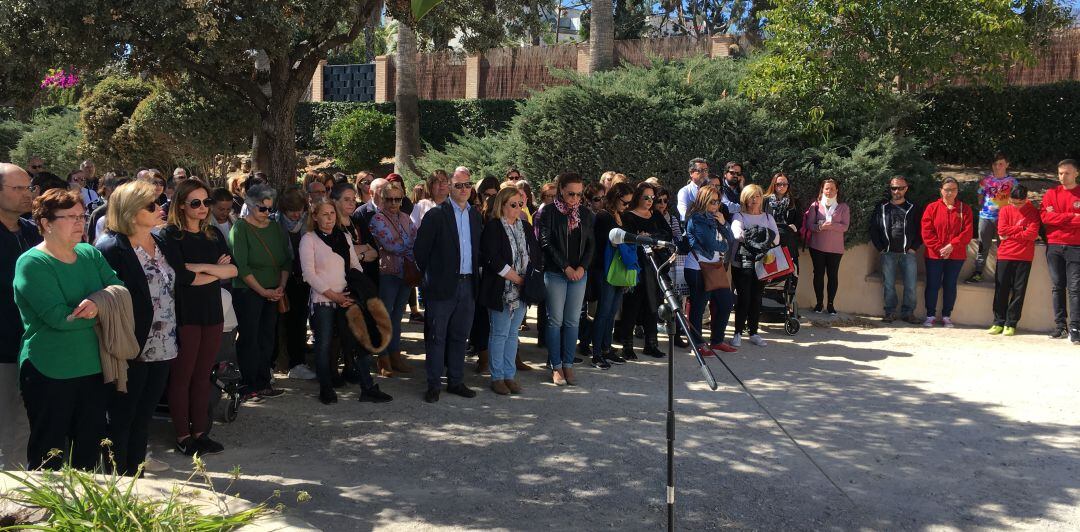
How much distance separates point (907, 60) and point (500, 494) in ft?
34.1

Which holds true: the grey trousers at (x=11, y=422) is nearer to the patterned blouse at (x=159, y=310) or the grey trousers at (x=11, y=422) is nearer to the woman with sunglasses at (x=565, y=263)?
the patterned blouse at (x=159, y=310)

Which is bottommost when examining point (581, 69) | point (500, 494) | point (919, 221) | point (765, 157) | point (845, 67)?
point (500, 494)

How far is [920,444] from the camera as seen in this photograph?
675cm

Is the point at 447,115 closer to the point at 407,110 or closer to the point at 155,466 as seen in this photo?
the point at 407,110

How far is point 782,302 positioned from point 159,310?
7.58 m

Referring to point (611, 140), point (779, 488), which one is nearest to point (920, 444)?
point (779, 488)

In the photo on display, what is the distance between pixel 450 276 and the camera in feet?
25.1

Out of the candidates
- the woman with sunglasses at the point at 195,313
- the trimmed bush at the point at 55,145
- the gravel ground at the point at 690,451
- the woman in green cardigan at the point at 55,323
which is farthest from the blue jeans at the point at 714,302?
the trimmed bush at the point at 55,145

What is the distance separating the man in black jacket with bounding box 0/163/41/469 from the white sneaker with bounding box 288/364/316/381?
10.3 ft

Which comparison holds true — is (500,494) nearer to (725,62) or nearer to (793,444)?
(793,444)

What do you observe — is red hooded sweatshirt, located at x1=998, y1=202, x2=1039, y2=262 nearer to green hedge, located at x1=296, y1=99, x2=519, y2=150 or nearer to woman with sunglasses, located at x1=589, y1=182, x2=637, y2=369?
woman with sunglasses, located at x1=589, y1=182, x2=637, y2=369

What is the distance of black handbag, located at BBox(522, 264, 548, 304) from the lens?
805cm

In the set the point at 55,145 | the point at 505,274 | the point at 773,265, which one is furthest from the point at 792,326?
the point at 55,145

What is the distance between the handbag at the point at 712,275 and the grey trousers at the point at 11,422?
6648 millimetres
